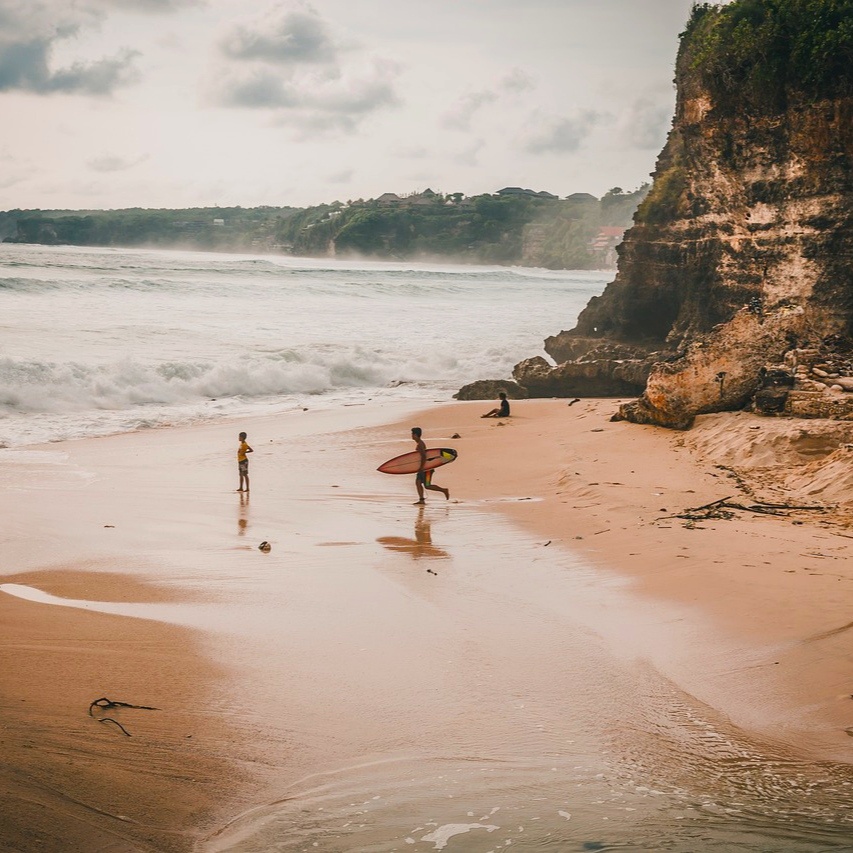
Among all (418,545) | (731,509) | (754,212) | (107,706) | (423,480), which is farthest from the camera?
(754,212)

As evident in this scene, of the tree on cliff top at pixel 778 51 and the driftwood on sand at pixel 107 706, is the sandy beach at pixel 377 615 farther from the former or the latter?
the tree on cliff top at pixel 778 51

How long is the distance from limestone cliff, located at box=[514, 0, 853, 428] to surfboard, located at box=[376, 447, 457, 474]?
12.9 feet

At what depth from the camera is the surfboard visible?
11367 millimetres

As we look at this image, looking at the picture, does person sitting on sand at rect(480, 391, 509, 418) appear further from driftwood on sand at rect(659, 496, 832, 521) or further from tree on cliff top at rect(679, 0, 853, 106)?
driftwood on sand at rect(659, 496, 832, 521)

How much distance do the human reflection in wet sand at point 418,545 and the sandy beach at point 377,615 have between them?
0.04 meters

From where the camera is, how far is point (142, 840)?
11.6 ft

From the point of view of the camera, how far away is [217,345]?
1038 inches

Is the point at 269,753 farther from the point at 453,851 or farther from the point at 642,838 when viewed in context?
the point at 642,838

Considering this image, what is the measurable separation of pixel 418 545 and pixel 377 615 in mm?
2162

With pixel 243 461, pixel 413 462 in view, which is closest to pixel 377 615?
pixel 413 462

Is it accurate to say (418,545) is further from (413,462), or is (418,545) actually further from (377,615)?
(413,462)

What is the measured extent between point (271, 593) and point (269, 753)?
280cm

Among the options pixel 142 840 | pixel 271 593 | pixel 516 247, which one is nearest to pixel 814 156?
pixel 271 593

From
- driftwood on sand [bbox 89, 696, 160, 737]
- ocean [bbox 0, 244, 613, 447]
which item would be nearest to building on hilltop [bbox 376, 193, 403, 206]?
ocean [bbox 0, 244, 613, 447]
